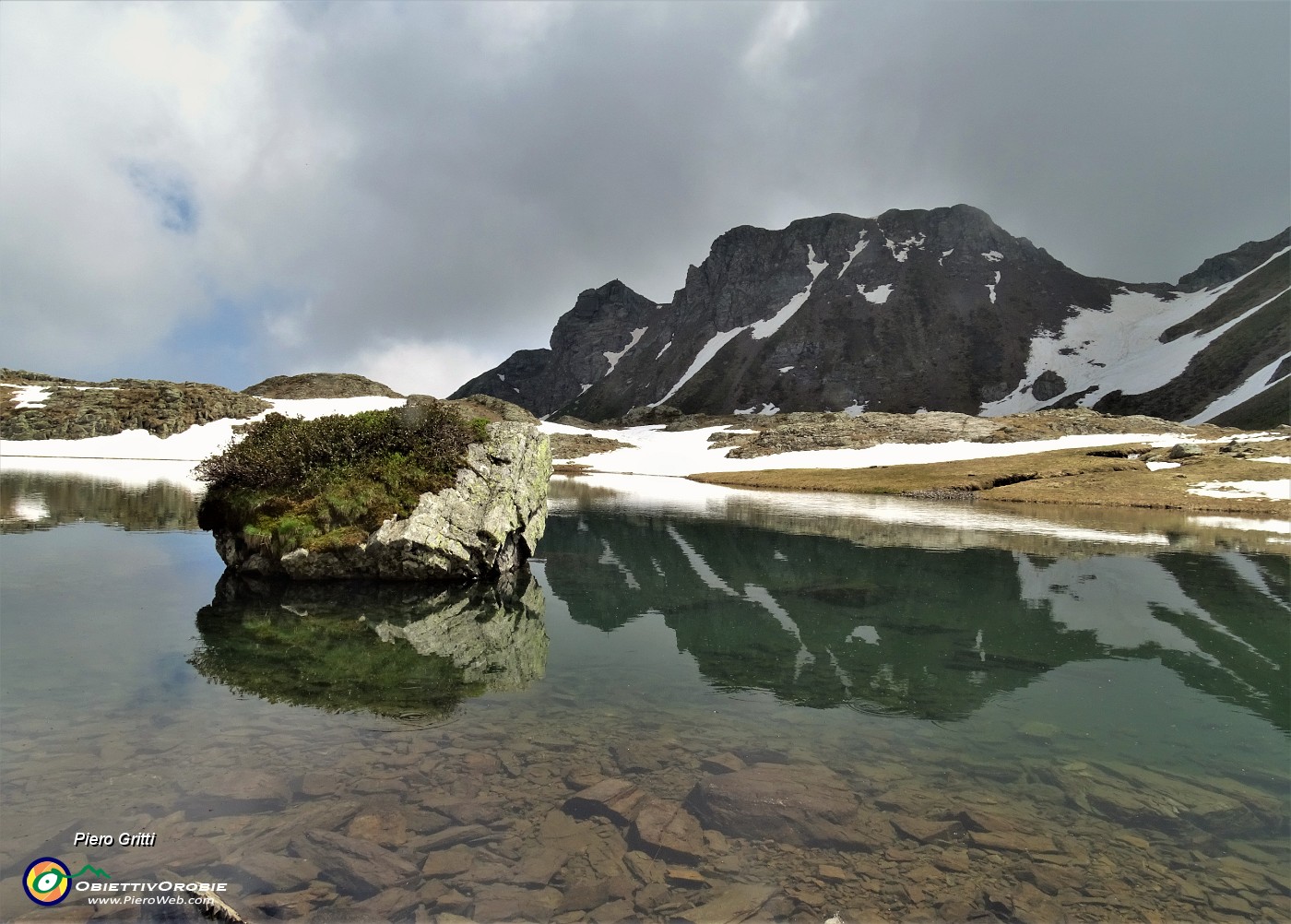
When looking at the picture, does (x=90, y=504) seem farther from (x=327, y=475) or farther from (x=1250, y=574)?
(x=1250, y=574)

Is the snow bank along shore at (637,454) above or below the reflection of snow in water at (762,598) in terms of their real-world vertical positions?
above

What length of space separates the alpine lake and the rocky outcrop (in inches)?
5250

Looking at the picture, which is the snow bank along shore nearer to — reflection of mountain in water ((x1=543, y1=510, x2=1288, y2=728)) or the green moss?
reflection of mountain in water ((x1=543, y1=510, x2=1288, y2=728))

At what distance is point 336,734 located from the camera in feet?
29.4

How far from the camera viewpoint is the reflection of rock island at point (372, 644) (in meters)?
10.7

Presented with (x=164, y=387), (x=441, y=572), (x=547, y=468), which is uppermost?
(x=164, y=387)

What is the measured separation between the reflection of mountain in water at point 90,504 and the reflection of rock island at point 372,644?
15130mm

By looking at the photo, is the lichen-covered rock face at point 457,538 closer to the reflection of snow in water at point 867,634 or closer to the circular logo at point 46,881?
the reflection of snow in water at point 867,634

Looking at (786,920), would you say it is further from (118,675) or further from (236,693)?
(118,675)

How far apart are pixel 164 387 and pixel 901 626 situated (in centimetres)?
13469

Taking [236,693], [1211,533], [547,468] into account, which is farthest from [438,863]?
[1211,533]

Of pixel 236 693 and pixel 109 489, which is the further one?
pixel 109 489

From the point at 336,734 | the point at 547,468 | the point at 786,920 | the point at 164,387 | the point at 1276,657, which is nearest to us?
the point at 786,920

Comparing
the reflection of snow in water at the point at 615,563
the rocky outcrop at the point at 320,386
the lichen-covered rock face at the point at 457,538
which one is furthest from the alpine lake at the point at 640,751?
the rocky outcrop at the point at 320,386
